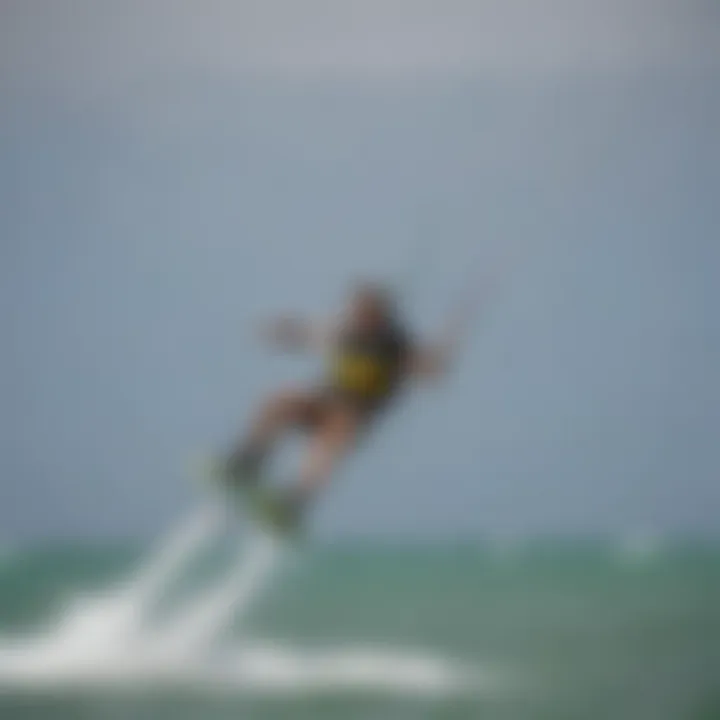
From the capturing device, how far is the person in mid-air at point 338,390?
1.77 m

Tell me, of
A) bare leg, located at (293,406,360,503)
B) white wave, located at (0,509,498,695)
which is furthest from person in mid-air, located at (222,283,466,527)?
white wave, located at (0,509,498,695)

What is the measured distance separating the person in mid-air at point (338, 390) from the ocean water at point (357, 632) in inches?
4.4

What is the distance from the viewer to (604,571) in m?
1.78

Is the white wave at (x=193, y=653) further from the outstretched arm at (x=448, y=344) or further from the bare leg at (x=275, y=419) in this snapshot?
the outstretched arm at (x=448, y=344)

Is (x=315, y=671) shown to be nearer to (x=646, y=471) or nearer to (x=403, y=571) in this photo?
(x=403, y=571)

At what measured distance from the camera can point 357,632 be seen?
69.3 inches

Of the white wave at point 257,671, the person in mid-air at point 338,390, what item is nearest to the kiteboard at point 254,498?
the person in mid-air at point 338,390

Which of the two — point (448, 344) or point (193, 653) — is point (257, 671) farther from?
point (448, 344)

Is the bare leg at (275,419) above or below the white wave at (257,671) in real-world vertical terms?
above

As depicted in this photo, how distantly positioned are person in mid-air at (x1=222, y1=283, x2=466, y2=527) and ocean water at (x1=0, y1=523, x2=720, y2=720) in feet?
0.36

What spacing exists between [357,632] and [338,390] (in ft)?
1.14

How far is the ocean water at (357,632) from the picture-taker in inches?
68.0

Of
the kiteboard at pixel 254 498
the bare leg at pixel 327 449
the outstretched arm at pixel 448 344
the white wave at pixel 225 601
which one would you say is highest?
the outstretched arm at pixel 448 344

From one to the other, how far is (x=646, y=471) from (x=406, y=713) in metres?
0.49
